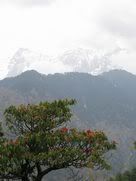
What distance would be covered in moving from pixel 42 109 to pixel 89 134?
391 centimetres

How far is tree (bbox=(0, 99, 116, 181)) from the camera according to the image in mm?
30609

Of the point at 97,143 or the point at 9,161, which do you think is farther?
the point at 97,143

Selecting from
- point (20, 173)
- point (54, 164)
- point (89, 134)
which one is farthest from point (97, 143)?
point (20, 173)

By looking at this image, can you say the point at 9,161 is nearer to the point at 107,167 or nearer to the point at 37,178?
the point at 37,178

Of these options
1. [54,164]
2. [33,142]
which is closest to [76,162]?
[54,164]

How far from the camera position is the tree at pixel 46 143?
100ft

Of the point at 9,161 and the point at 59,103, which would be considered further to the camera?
the point at 59,103

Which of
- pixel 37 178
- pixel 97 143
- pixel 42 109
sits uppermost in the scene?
pixel 42 109

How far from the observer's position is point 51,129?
110ft

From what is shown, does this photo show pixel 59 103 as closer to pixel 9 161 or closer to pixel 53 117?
pixel 53 117

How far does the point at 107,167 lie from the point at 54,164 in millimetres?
4062

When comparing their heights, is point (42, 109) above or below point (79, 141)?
above

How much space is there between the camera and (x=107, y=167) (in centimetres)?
3303

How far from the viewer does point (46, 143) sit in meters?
31.2
